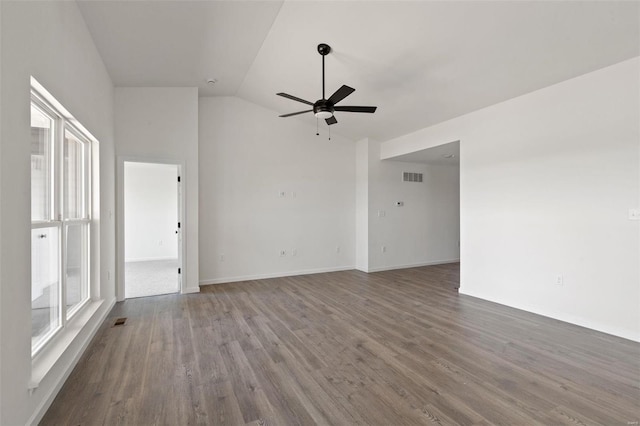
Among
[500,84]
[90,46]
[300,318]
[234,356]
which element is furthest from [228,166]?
[500,84]

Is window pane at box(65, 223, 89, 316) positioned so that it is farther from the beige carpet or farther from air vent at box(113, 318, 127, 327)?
the beige carpet

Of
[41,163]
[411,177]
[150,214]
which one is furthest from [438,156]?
[150,214]

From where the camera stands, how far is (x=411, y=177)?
23.5ft

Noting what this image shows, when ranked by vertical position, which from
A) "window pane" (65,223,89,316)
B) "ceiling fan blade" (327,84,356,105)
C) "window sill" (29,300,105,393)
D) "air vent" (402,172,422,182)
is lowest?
"window sill" (29,300,105,393)

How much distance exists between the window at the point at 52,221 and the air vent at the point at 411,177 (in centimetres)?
593

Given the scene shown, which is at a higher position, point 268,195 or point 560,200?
point 268,195

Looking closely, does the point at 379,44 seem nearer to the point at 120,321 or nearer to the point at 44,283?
the point at 44,283

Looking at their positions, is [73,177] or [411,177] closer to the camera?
[73,177]

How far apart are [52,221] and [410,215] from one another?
250 inches

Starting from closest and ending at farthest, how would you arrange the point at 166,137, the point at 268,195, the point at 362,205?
the point at 166,137 < the point at 268,195 < the point at 362,205

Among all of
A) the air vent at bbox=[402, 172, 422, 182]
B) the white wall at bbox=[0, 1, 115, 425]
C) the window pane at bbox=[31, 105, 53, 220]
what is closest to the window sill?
the white wall at bbox=[0, 1, 115, 425]

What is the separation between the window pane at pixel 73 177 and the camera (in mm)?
2887

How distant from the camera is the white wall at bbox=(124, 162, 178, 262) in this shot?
843 centimetres

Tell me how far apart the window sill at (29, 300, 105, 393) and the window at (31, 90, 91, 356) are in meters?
0.06
